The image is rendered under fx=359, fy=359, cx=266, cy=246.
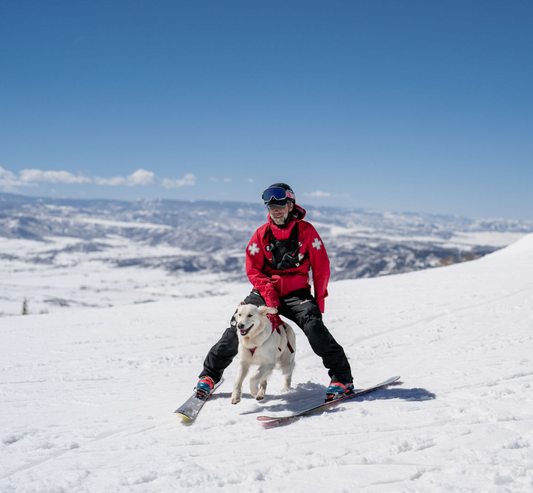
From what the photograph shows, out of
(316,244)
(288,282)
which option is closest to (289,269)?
(288,282)

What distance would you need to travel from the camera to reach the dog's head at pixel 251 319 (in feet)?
12.9

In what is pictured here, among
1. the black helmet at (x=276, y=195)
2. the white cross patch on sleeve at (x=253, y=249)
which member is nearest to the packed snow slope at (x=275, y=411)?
the white cross patch on sleeve at (x=253, y=249)


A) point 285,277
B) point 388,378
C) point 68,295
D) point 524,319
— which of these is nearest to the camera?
point 285,277

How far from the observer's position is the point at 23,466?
2762 mm

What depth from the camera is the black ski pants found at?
13.9 ft

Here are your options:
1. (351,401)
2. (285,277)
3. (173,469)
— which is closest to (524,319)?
(351,401)

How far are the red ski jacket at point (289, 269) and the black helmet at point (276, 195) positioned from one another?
0.25 metres

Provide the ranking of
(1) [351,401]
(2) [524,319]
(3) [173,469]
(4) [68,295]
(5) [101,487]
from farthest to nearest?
(4) [68,295], (2) [524,319], (1) [351,401], (3) [173,469], (5) [101,487]

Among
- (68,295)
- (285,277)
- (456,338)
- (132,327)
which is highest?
(285,277)

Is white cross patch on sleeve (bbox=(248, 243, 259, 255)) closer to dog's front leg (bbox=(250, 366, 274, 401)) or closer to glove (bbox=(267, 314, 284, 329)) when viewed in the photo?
glove (bbox=(267, 314, 284, 329))

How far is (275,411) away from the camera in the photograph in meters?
4.05

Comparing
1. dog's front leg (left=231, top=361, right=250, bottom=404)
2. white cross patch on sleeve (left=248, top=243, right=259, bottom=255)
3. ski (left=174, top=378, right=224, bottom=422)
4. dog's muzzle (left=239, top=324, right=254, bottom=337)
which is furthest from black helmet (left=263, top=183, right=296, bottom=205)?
ski (left=174, top=378, right=224, bottom=422)

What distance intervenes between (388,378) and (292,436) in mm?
2572

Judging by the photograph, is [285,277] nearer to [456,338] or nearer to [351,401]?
[351,401]
